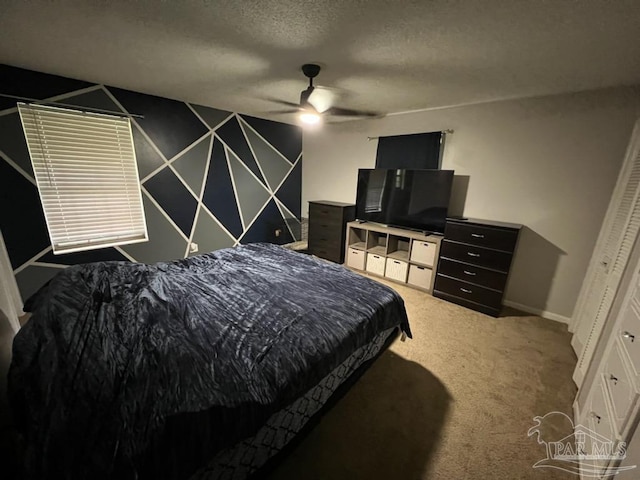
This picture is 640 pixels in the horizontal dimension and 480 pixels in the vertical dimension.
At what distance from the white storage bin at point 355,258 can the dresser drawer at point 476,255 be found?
1.14m

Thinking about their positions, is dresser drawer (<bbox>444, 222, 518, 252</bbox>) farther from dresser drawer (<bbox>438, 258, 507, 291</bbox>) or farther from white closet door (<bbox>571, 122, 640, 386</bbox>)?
white closet door (<bbox>571, 122, 640, 386</bbox>)

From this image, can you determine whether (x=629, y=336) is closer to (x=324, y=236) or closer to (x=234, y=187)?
(x=324, y=236)

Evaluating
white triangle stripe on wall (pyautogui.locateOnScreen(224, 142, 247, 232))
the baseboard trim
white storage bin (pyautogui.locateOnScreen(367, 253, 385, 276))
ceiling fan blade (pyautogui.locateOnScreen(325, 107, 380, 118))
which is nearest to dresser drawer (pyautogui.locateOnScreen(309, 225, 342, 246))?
white storage bin (pyautogui.locateOnScreen(367, 253, 385, 276))

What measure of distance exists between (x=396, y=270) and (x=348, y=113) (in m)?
2.27

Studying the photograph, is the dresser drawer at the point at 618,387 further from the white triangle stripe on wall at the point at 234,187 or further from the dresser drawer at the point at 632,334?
the white triangle stripe on wall at the point at 234,187

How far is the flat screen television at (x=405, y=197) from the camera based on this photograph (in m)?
3.06

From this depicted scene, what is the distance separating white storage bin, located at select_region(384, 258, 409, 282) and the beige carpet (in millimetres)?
946

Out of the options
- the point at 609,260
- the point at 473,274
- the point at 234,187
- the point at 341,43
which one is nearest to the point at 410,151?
the point at 473,274

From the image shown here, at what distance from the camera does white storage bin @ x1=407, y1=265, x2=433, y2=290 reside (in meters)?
3.18

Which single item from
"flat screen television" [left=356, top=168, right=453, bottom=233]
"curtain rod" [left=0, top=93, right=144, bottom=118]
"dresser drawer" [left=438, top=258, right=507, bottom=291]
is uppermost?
"curtain rod" [left=0, top=93, right=144, bottom=118]

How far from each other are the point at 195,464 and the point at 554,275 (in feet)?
11.4

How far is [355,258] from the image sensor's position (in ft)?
12.5

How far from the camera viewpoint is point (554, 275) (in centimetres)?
267

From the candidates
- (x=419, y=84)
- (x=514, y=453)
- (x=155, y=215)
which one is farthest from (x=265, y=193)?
(x=514, y=453)
